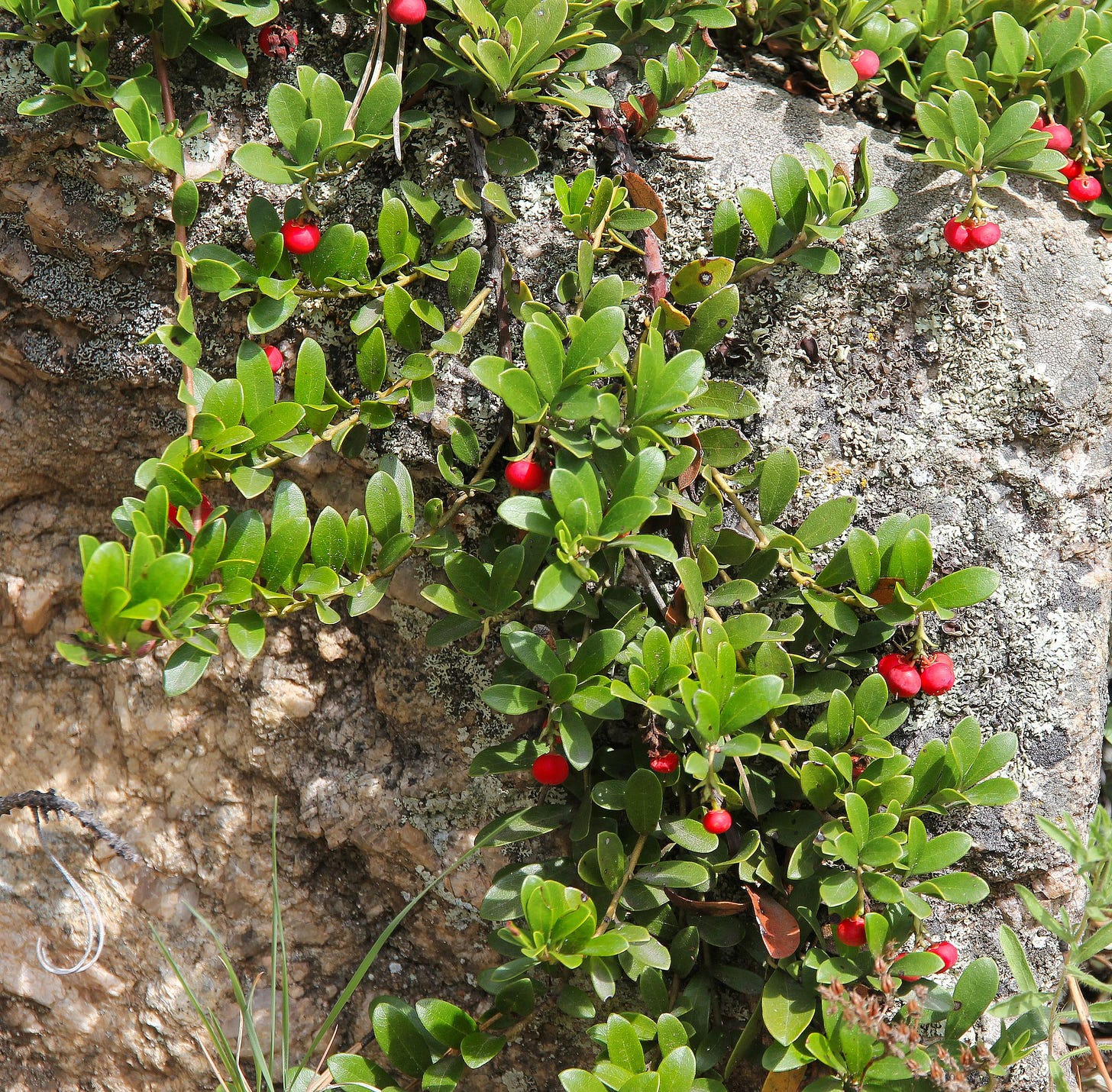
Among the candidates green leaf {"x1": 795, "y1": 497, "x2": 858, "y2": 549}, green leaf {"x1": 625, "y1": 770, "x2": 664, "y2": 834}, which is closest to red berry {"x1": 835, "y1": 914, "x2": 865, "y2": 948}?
green leaf {"x1": 625, "y1": 770, "x2": 664, "y2": 834}

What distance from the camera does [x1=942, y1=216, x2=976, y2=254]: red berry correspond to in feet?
5.98

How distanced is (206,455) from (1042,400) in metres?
1.59

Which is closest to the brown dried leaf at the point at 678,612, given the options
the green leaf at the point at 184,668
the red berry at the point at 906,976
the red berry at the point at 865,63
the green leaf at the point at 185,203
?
the red berry at the point at 906,976

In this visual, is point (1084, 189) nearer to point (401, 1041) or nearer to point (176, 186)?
point (176, 186)

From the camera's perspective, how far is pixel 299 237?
169 cm

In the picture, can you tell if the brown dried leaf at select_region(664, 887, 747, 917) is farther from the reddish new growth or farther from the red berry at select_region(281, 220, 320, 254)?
the red berry at select_region(281, 220, 320, 254)

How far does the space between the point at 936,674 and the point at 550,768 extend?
27.8 inches

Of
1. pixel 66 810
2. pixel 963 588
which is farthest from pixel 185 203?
pixel 963 588

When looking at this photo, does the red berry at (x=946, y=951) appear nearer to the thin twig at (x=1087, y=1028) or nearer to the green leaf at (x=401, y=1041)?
the thin twig at (x=1087, y=1028)

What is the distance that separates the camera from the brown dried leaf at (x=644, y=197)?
1746mm

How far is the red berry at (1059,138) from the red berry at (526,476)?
1283 millimetres

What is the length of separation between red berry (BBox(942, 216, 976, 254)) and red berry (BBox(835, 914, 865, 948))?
4.17 feet

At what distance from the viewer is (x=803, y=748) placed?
164 cm

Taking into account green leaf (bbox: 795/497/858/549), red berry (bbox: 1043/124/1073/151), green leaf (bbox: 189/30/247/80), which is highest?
red berry (bbox: 1043/124/1073/151)
